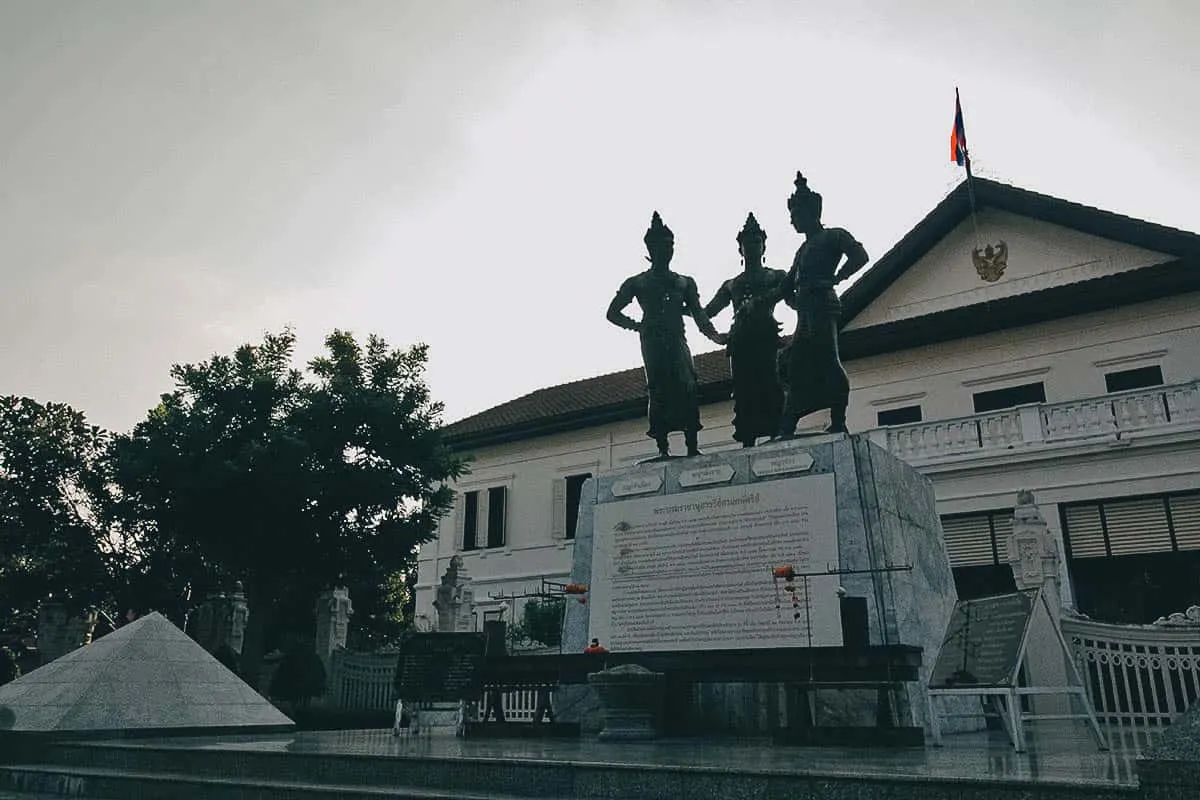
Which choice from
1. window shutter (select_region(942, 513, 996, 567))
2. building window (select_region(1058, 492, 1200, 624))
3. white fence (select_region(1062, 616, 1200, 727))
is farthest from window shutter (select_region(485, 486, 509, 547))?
white fence (select_region(1062, 616, 1200, 727))

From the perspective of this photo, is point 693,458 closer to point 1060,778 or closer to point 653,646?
point 653,646

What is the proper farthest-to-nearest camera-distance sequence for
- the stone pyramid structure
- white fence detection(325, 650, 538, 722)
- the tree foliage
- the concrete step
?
the tree foliage
white fence detection(325, 650, 538, 722)
the stone pyramid structure
the concrete step

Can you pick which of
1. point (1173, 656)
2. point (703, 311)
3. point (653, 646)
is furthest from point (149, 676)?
point (1173, 656)

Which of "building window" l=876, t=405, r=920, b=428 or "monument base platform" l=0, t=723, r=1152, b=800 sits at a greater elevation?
"building window" l=876, t=405, r=920, b=428

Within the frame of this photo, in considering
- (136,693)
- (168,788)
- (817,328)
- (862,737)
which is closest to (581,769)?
(862,737)

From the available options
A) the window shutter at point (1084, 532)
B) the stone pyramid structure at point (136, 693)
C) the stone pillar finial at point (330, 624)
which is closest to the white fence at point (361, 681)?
the stone pillar finial at point (330, 624)

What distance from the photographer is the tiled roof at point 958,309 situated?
19469 millimetres

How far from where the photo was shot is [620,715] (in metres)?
6.99

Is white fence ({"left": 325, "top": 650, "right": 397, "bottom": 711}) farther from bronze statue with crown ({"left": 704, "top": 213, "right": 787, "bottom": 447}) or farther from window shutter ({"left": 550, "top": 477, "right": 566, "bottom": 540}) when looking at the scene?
bronze statue with crown ({"left": 704, "top": 213, "right": 787, "bottom": 447})

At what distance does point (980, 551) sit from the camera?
19.3 meters

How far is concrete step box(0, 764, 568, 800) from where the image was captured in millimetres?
5184

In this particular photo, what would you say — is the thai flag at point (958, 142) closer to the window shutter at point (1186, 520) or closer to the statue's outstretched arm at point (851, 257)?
the window shutter at point (1186, 520)

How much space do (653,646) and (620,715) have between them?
1206mm

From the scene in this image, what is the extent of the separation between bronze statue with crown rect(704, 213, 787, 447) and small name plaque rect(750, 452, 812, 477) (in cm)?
113
